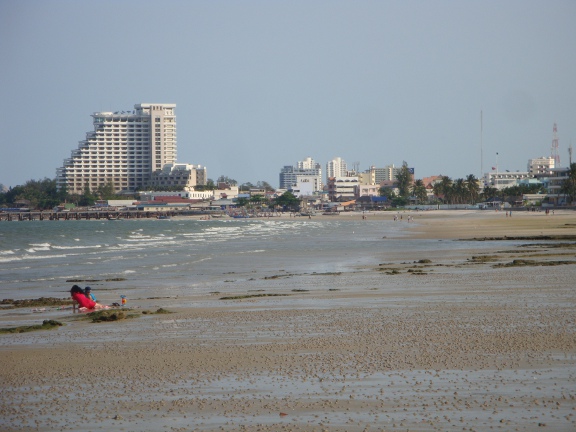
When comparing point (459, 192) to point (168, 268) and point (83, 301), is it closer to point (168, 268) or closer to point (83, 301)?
point (168, 268)

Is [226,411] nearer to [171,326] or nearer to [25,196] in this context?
[171,326]

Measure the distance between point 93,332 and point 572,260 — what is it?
19134mm

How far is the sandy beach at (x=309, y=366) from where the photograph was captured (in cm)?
842

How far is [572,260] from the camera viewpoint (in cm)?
2753

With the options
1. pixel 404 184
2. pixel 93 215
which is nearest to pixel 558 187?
pixel 404 184

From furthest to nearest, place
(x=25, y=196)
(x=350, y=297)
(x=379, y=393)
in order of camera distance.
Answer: (x=25, y=196), (x=350, y=297), (x=379, y=393)

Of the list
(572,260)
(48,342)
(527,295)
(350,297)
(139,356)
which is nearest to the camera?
(139,356)

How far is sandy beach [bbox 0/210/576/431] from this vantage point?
332 inches

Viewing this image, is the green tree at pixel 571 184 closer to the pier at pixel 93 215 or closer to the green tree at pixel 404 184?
the green tree at pixel 404 184

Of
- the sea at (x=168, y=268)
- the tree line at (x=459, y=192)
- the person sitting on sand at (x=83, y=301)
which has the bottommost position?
the sea at (x=168, y=268)

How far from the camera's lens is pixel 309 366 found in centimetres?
1076

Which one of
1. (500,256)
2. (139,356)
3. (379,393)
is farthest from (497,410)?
(500,256)

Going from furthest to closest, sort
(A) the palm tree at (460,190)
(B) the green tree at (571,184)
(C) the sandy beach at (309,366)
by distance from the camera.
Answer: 1. (A) the palm tree at (460,190)
2. (B) the green tree at (571,184)
3. (C) the sandy beach at (309,366)

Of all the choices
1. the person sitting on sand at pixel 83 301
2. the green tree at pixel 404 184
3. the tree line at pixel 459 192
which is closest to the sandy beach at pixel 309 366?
the person sitting on sand at pixel 83 301
